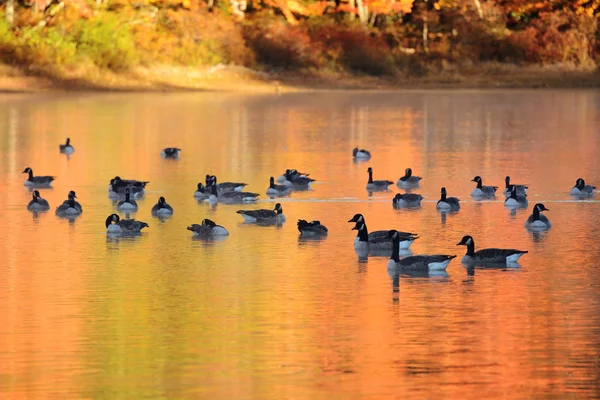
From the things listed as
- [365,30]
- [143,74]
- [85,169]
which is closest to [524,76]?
[365,30]

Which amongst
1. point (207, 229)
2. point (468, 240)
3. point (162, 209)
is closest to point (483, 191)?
point (162, 209)

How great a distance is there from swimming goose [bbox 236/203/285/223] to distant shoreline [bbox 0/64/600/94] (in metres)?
45.6

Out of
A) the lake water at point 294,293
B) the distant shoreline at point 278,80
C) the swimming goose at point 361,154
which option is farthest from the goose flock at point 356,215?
the distant shoreline at point 278,80

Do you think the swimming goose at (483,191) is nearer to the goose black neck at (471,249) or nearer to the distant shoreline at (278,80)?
the goose black neck at (471,249)

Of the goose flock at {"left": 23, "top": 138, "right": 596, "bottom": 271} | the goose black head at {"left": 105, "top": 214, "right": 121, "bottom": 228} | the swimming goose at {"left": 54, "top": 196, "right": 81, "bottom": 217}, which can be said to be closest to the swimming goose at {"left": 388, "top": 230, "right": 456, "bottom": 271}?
the goose flock at {"left": 23, "top": 138, "right": 596, "bottom": 271}

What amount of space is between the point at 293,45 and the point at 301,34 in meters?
1.05

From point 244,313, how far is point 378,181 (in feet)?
40.1

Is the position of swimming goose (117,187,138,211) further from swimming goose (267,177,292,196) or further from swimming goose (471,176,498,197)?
swimming goose (471,176,498,197)

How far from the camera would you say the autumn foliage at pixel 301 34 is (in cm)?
6962

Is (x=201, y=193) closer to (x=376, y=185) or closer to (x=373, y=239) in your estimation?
(x=376, y=185)

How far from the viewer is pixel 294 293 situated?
15461 millimetres

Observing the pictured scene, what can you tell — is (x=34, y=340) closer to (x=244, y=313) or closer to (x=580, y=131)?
(x=244, y=313)

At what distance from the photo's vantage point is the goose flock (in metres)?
17.2

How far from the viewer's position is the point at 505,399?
10953 millimetres
